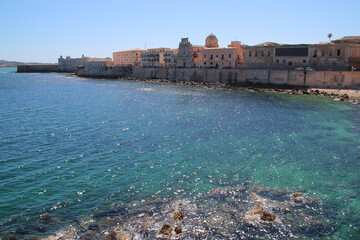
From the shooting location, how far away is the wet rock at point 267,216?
41.9 ft

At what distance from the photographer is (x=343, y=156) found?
67.6ft

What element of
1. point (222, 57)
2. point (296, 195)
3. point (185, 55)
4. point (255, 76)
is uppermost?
point (185, 55)

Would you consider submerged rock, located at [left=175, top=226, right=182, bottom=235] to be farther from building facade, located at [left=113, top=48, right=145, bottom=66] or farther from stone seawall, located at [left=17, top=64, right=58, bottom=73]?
stone seawall, located at [left=17, top=64, right=58, bottom=73]

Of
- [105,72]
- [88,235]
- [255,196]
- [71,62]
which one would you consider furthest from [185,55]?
[71,62]

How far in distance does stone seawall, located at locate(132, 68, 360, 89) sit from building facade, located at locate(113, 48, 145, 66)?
35.4 m

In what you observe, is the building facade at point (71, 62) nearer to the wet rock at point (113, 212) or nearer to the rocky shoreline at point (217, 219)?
the wet rock at point (113, 212)

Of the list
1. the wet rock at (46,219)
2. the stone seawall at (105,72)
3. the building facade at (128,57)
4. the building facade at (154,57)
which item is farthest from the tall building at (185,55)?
the wet rock at (46,219)

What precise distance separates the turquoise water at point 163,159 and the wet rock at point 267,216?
6.72 ft

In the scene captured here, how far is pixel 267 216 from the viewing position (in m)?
12.8

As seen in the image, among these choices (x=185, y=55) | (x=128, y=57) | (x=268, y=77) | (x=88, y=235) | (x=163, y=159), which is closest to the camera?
(x=88, y=235)

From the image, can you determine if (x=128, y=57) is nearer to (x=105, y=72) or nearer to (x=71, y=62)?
(x=105, y=72)

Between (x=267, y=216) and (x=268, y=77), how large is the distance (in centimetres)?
A: 5418

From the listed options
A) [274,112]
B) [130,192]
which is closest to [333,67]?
[274,112]

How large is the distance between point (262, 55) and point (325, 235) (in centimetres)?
6098
